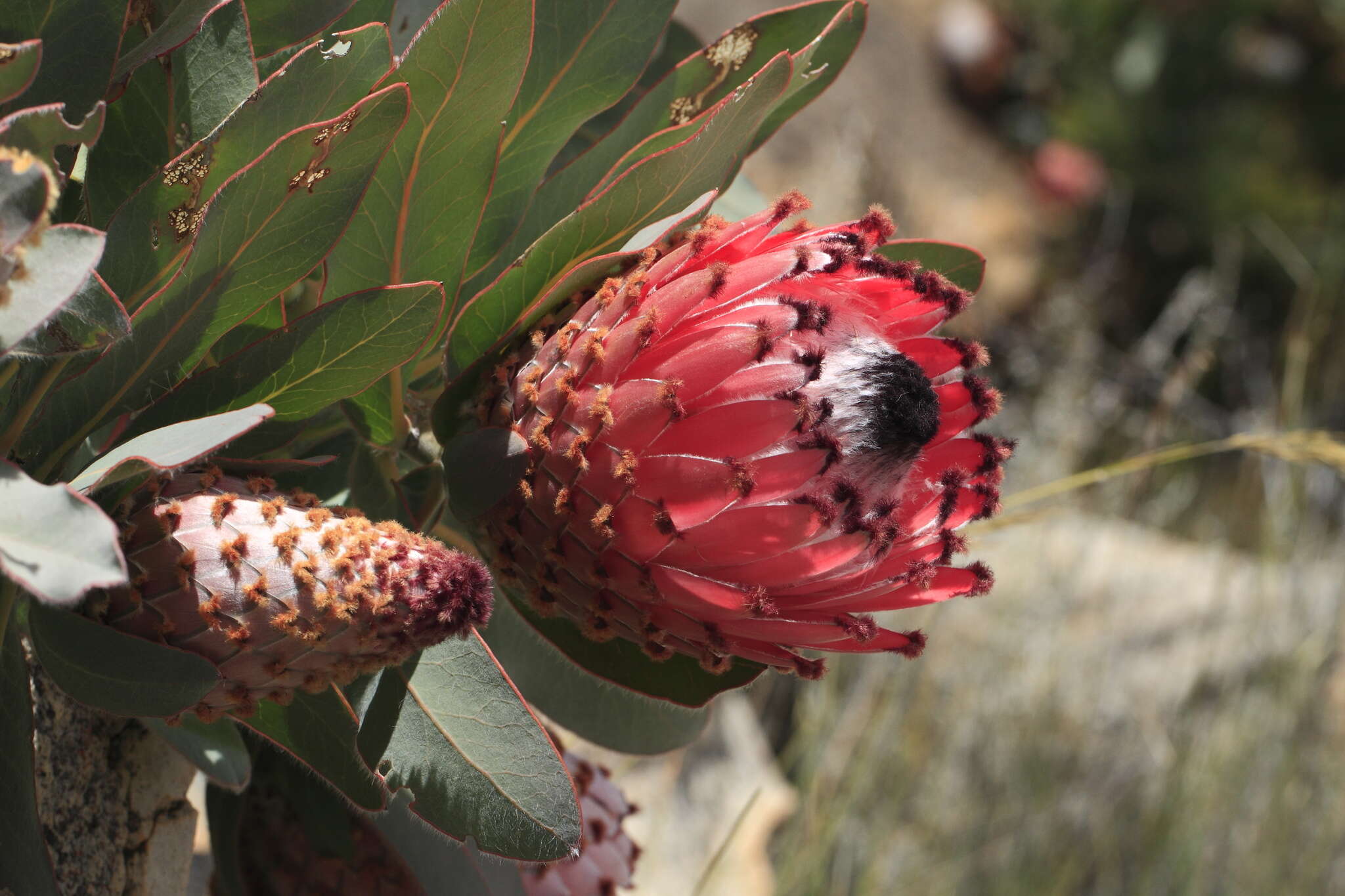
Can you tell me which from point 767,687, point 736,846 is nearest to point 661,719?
point 736,846

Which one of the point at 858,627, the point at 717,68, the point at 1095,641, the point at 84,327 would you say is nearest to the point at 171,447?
the point at 84,327

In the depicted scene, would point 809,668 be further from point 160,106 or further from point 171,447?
point 160,106

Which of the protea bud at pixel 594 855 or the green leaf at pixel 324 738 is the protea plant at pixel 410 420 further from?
the protea bud at pixel 594 855

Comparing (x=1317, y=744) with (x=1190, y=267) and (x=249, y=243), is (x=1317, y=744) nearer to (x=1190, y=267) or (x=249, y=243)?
(x=249, y=243)

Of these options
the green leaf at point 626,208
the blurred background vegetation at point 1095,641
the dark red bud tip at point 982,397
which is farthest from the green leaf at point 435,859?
the blurred background vegetation at point 1095,641

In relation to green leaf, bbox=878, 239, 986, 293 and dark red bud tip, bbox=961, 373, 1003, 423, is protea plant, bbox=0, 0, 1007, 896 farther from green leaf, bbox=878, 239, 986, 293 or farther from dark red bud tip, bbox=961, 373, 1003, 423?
green leaf, bbox=878, 239, 986, 293

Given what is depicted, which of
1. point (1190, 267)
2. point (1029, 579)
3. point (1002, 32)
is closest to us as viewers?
point (1029, 579)

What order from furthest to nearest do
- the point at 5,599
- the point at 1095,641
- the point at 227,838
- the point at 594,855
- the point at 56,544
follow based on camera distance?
the point at 1095,641, the point at 594,855, the point at 227,838, the point at 5,599, the point at 56,544
